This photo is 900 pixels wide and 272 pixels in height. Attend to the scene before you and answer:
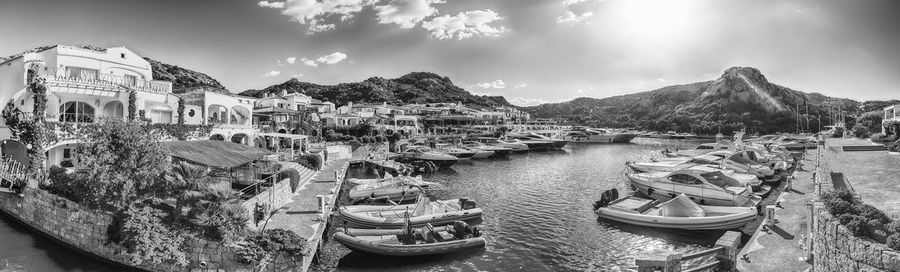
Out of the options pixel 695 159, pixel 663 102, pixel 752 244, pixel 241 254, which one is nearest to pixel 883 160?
pixel 752 244

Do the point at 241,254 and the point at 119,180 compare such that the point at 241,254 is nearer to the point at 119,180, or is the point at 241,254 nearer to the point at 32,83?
the point at 119,180

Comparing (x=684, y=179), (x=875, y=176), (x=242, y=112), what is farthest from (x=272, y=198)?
(x=875, y=176)

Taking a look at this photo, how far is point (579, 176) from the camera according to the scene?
40250 millimetres

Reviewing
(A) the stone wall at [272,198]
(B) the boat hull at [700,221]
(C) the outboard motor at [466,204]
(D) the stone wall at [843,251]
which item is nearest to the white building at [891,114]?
(B) the boat hull at [700,221]

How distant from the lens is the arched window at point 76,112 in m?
24.0

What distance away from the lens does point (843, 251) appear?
27.6 ft

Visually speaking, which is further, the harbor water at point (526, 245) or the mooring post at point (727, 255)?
the harbor water at point (526, 245)

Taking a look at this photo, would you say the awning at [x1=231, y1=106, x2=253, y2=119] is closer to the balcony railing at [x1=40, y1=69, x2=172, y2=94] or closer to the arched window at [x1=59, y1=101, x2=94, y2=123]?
the balcony railing at [x1=40, y1=69, x2=172, y2=94]

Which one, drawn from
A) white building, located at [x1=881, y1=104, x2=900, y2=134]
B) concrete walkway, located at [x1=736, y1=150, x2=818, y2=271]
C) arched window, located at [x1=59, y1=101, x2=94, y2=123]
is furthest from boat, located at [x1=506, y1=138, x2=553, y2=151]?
arched window, located at [x1=59, y1=101, x2=94, y2=123]

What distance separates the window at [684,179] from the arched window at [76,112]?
3541 centimetres

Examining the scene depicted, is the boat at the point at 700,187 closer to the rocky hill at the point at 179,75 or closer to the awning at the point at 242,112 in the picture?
the awning at the point at 242,112

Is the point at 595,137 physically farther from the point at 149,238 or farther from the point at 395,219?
the point at 149,238

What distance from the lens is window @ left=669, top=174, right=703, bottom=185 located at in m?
25.4

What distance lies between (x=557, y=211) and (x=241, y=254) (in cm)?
1810
